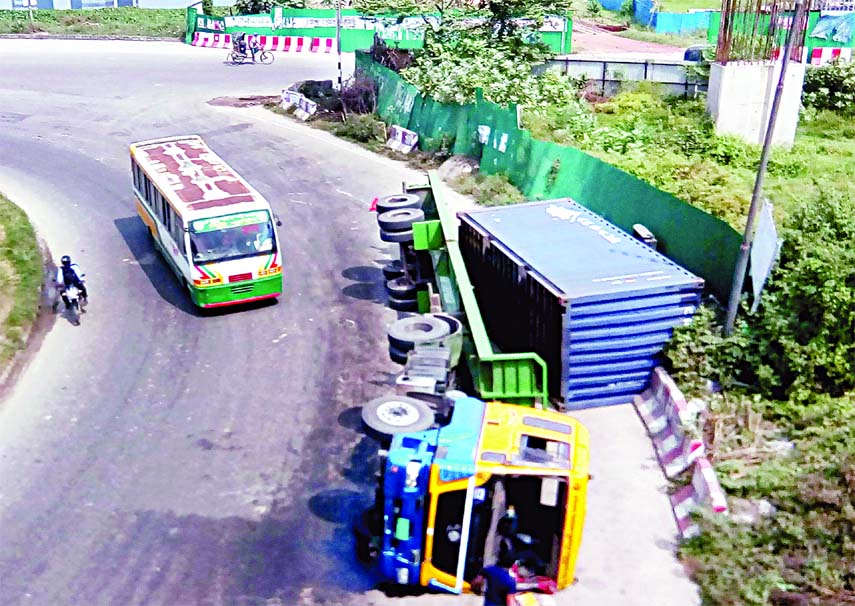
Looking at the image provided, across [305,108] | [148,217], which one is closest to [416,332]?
[148,217]

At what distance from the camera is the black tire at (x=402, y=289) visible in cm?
1834

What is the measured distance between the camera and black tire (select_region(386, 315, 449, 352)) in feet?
45.2

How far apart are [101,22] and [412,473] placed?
5440 cm

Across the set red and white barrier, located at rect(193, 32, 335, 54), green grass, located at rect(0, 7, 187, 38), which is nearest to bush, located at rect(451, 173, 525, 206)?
red and white barrier, located at rect(193, 32, 335, 54)

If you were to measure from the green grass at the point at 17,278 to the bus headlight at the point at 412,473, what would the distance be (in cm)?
1000

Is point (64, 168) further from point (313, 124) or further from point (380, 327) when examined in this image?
point (380, 327)

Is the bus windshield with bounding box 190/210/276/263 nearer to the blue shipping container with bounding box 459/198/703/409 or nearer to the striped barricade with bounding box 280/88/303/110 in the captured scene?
the blue shipping container with bounding box 459/198/703/409

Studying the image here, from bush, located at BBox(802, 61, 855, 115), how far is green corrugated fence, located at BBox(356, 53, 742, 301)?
10.5 m

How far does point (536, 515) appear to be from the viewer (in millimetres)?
10398

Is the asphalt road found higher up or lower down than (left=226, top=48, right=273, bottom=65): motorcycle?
lower down

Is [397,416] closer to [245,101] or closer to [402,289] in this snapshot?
[402,289]

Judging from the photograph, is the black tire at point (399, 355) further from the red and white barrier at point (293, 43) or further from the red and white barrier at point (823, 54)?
the red and white barrier at point (293, 43)

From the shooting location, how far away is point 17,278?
19.7 metres

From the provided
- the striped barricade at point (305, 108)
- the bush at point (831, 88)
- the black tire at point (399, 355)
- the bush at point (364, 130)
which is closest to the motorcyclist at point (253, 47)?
the striped barricade at point (305, 108)
